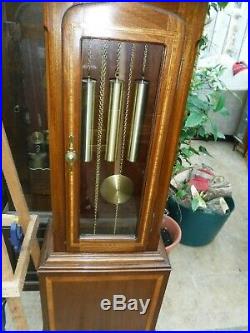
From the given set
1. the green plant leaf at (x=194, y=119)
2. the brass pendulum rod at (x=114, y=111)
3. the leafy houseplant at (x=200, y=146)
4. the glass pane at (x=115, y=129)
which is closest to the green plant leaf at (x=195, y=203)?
the leafy houseplant at (x=200, y=146)

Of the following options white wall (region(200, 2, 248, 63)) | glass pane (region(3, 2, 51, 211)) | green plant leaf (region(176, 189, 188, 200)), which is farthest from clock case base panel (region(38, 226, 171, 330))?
white wall (region(200, 2, 248, 63))

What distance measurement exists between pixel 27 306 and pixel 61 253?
620mm

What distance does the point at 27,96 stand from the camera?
1083 millimetres

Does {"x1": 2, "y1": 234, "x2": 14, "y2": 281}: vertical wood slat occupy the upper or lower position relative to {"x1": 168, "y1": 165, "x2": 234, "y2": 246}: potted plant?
upper

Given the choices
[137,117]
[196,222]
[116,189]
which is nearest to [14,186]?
[116,189]

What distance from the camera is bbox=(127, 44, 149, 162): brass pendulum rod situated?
0.82 meters

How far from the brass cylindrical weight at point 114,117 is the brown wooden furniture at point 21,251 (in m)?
0.30

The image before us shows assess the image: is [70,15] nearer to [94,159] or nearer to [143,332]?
[94,159]

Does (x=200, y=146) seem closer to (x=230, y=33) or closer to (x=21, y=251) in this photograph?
Answer: (x=21, y=251)

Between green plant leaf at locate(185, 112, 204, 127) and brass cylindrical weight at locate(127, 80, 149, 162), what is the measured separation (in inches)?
15.4

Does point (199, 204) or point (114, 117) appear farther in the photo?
point (199, 204)

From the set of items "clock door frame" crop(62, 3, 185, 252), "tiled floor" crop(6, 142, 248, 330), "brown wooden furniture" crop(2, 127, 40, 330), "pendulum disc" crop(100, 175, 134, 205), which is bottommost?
"tiled floor" crop(6, 142, 248, 330)

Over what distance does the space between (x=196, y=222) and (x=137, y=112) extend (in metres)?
1.03

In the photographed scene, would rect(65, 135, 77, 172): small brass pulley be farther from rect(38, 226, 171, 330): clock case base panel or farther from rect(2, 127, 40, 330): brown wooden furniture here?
rect(38, 226, 171, 330): clock case base panel
